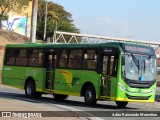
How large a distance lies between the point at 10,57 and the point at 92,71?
7.98 metres

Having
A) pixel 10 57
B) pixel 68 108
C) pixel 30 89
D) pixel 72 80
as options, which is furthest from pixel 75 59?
pixel 10 57

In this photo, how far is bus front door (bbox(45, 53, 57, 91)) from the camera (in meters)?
26.1

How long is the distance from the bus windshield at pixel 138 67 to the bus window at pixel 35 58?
6.36m

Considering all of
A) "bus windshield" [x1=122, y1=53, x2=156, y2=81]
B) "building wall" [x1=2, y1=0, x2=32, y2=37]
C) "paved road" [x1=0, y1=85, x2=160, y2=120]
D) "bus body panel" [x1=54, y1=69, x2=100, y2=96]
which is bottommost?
"paved road" [x1=0, y1=85, x2=160, y2=120]

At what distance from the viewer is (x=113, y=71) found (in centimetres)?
2211

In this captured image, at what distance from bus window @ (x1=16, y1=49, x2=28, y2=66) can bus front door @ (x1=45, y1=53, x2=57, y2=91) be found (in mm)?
2003

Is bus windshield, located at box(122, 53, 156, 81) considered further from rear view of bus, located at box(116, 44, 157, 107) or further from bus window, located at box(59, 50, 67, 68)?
bus window, located at box(59, 50, 67, 68)

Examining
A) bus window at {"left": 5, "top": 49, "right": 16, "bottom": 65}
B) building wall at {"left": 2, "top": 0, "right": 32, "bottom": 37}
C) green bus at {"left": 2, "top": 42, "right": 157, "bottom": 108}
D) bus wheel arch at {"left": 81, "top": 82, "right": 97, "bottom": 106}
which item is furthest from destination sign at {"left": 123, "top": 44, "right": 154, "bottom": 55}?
building wall at {"left": 2, "top": 0, "right": 32, "bottom": 37}

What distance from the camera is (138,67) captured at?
22250 mm

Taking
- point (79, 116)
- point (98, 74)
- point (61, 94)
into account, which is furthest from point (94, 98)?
point (79, 116)

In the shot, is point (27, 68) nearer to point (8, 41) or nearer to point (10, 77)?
point (10, 77)

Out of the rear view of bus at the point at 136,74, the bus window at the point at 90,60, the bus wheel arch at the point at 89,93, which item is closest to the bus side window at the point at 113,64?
the rear view of bus at the point at 136,74

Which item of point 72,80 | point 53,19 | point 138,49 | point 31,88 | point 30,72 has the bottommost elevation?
point 31,88

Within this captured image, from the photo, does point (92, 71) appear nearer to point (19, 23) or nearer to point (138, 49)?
point (138, 49)
